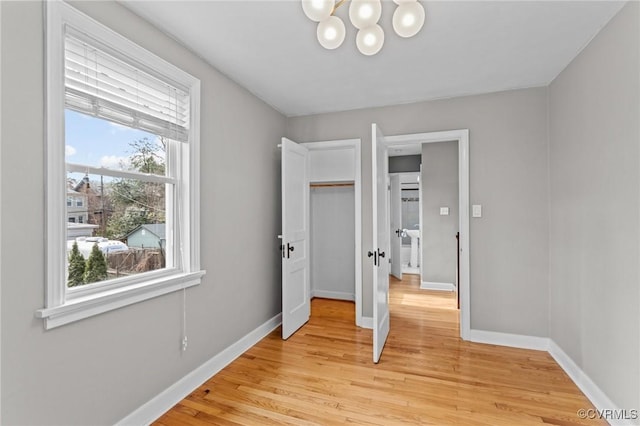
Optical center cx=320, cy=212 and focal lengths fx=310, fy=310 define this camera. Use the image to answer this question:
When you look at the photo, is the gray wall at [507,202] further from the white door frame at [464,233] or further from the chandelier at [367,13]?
the chandelier at [367,13]

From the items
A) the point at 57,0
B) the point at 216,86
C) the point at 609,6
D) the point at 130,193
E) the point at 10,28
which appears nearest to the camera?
the point at 10,28

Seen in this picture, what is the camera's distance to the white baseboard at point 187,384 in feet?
6.22

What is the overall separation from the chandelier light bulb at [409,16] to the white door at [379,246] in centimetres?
137

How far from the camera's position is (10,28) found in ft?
4.29

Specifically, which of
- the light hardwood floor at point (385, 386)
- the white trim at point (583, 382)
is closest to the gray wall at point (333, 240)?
the light hardwood floor at point (385, 386)

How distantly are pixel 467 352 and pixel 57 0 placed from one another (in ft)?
12.4

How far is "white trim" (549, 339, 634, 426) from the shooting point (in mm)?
1946

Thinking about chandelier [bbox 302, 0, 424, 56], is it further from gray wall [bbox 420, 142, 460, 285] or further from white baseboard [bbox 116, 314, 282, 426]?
gray wall [bbox 420, 142, 460, 285]

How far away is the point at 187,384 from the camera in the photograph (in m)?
2.24

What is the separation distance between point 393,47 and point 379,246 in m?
1.64

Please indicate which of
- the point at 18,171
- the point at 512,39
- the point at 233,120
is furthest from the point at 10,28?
the point at 512,39

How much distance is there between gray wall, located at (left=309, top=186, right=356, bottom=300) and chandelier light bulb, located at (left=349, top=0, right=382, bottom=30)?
10.9 feet

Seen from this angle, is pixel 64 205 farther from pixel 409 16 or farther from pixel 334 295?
pixel 334 295

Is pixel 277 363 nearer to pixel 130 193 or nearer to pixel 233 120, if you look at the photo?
pixel 130 193
